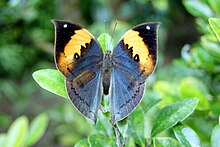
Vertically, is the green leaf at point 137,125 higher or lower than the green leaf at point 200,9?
lower

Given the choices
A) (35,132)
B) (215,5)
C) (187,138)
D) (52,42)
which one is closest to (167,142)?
(187,138)

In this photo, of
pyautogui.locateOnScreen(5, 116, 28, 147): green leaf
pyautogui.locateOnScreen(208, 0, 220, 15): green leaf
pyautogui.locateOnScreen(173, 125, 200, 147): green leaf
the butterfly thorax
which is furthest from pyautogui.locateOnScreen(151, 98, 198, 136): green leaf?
pyautogui.locateOnScreen(5, 116, 28, 147): green leaf

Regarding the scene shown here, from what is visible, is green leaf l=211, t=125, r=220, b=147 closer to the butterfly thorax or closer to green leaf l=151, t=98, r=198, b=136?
green leaf l=151, t=98, r=198, b=136

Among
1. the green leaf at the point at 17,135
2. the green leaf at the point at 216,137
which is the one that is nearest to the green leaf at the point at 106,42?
the green leaf at the point at 216,137

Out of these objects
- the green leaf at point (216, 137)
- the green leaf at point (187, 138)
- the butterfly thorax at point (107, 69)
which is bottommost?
the green leaf at point (187, 138)

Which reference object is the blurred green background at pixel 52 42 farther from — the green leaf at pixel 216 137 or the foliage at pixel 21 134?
the green leaf at pixel 216 137

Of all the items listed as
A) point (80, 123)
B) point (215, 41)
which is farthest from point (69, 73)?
point (80, 123)

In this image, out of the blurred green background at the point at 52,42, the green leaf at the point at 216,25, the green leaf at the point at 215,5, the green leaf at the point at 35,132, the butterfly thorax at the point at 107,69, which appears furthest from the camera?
the blurred green background at the point at 52,42
